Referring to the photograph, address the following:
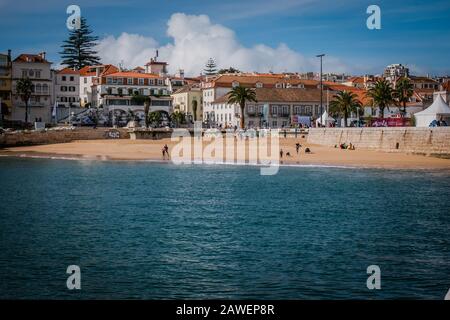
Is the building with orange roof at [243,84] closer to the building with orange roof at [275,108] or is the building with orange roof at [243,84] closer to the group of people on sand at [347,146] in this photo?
the building with orange roof at [275,108]

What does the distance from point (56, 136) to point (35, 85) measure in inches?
992

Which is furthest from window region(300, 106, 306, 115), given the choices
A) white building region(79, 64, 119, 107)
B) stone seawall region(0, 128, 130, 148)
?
stone seawall region(0, 128, 130, 148)

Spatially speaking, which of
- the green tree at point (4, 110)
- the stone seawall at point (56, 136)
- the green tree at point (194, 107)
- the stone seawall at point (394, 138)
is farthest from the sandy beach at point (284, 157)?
the green tree at point (194, 107)

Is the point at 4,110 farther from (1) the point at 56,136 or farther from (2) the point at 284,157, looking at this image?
(2) the point at 284,157

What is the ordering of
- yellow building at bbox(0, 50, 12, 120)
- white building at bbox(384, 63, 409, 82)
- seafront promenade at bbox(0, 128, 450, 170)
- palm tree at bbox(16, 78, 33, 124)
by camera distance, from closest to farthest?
seafront promenade at bbox(0, 128, 450, 170), palm tree at bbox(16, 78, 33, 124), yellow building at bbox(0, 50, 12, 120), white building at bbox(384, 63, 409, 82)

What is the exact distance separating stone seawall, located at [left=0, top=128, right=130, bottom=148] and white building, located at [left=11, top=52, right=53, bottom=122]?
73.6 feet

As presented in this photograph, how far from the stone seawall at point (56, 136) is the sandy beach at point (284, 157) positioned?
184 centimetres

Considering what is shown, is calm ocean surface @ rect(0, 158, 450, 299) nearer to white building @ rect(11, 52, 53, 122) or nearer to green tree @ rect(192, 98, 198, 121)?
white building @ rect(11, 52, 53, 122)

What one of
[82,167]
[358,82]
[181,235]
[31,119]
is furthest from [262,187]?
[358,82]

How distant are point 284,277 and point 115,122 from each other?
93.0 metres

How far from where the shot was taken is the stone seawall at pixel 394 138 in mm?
64125

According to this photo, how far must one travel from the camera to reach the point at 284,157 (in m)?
70.8

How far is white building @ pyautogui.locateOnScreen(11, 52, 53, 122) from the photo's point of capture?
112m

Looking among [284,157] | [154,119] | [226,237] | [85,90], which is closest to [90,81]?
[85,90]
